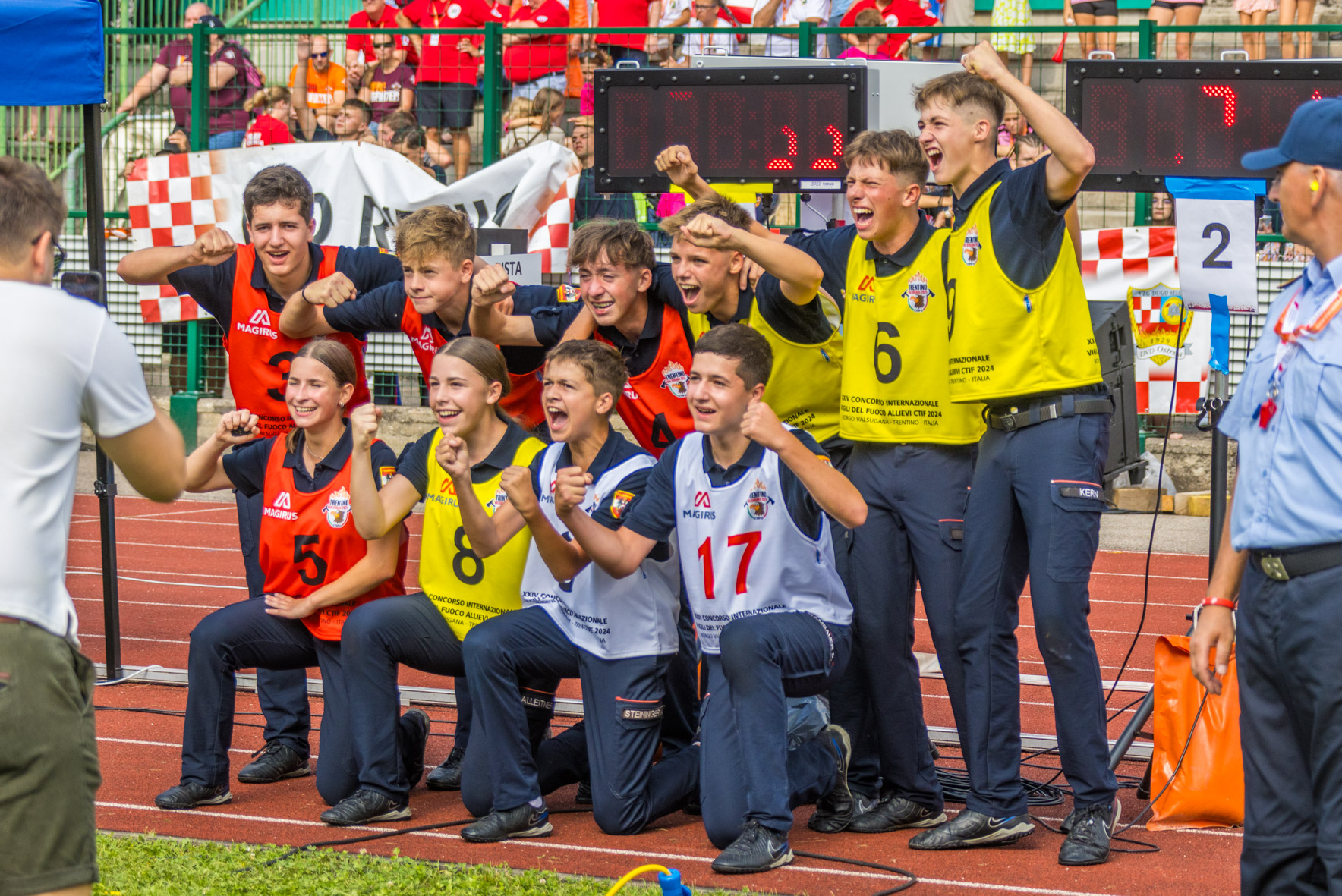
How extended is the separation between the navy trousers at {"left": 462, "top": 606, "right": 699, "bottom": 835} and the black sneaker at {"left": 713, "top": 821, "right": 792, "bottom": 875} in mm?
480

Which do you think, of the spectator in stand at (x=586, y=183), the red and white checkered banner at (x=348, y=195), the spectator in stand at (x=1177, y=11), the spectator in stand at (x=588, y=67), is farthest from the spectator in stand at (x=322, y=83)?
the spectator in stand at (x=1177, y=11)

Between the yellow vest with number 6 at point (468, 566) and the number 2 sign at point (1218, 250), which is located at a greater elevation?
the number 2 sign at point (1218, 250)

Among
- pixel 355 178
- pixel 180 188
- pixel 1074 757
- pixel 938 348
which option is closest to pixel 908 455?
pixel 938 348

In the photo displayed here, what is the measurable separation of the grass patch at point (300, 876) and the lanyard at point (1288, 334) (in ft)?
6.69

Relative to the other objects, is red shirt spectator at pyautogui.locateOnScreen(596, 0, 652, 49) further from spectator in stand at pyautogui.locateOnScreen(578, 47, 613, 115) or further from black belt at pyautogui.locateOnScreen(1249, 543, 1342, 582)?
black belt at pyautogui.locateOnScreen(1249, 543, 1342, 582)

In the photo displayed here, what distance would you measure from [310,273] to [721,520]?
216cm

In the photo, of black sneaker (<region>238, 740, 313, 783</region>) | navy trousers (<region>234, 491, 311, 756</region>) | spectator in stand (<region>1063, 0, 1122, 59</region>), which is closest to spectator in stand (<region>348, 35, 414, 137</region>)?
spectator in stand (<region>1063, 0, 1122, 59</region>)

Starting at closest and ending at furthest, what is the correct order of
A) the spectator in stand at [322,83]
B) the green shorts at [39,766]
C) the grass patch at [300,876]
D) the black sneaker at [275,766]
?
the green shorts at [39,766] → the grass patch at [300,876] → the black sneaker at [275,766] → the spectator in stand at [322,83]

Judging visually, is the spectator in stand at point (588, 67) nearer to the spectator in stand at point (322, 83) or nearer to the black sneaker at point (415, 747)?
the spectator in stand at point (322, 83)

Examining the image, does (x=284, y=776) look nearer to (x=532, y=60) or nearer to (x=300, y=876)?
(x=300, y=876)

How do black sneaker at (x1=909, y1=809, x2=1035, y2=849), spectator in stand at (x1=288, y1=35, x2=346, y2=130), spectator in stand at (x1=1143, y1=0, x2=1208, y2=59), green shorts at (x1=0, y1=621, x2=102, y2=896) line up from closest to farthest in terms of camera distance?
green shorts at (x1=0, y1=621, x2=102, y2=896)
black sneaker at (x1=909, y1=809, x2=1035, y2=849)
spectator in stand at (x1=1143, y1=0, x2=1208, y2=59)
spectator in stand at (x1=288, y1=35, x2=346, y2=130)

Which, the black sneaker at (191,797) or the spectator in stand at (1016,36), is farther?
the spectator in stand at (1016,36)

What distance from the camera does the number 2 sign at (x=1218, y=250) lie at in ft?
16.3

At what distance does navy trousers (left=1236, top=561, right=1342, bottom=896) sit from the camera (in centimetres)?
306
